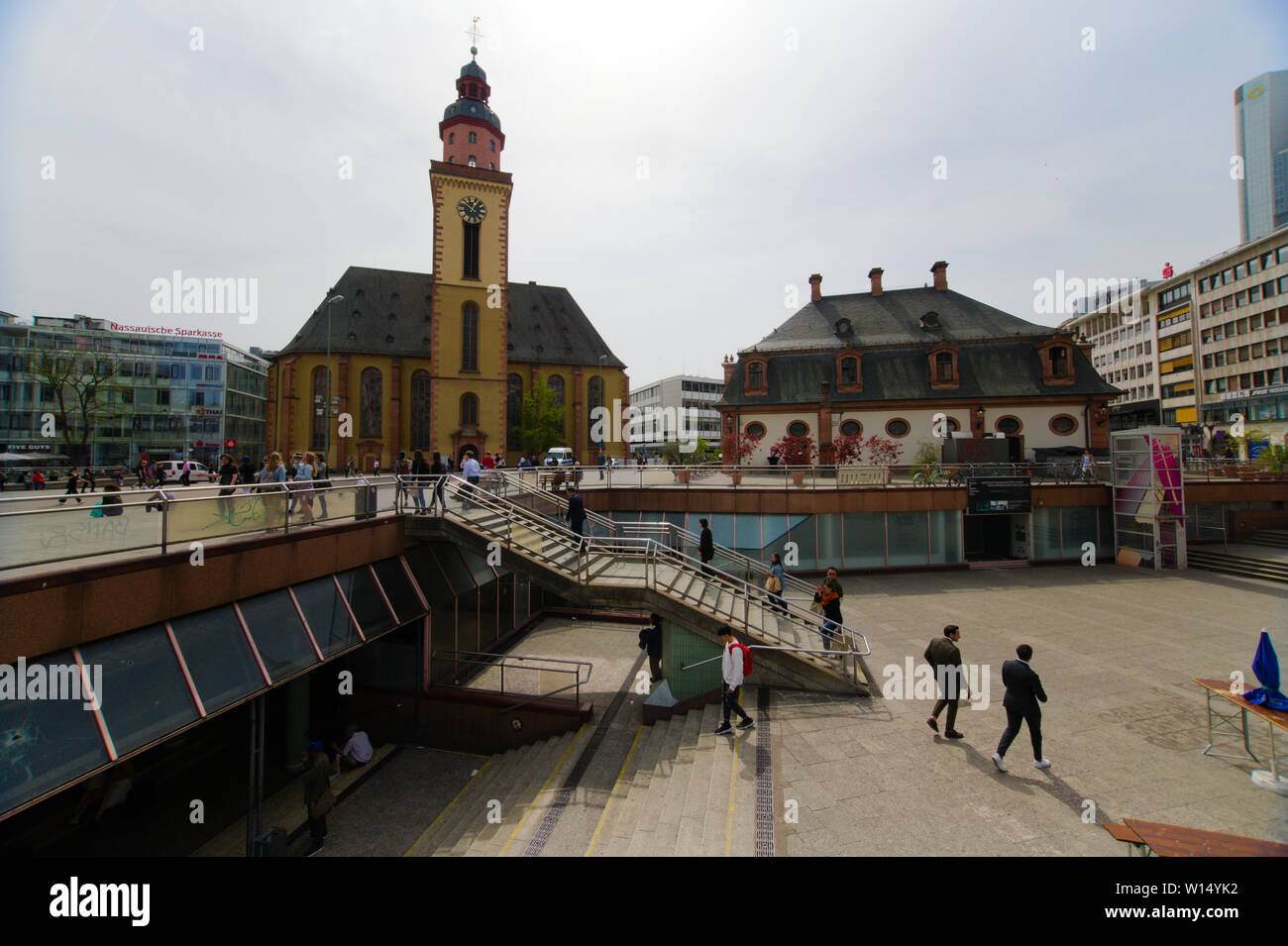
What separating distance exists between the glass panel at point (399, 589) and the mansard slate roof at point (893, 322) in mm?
31433

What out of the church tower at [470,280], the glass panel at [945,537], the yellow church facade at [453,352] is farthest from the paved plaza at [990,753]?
the yellow church facade at [453,352]

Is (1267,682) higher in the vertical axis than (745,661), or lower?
higher

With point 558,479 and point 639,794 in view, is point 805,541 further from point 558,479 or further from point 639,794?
point 639,794

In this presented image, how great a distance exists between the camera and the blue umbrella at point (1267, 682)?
20.3ft

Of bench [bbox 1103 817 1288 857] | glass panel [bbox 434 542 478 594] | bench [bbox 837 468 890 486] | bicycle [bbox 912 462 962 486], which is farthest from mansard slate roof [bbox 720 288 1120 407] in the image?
bench [bbox 1103 817 1288 857]

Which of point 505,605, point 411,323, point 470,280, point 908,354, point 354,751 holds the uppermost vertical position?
point 470,280

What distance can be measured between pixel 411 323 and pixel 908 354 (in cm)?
→ 4173

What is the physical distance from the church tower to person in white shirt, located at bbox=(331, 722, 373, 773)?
3126 centimetres

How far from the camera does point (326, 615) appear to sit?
30.8 ft

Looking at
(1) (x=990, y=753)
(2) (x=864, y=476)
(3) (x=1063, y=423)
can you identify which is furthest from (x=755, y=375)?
(1) (x=990, y=753)
